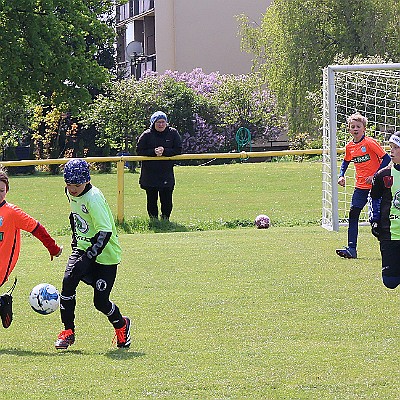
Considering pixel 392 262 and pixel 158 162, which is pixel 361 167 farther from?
pixel 158 162

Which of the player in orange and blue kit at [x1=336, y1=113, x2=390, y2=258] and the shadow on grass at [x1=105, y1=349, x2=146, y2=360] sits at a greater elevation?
the player in orange and blue kit at [x1=336, y1=113, x2=390, y2=258]

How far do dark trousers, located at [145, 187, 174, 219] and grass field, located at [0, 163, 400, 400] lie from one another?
929 mm

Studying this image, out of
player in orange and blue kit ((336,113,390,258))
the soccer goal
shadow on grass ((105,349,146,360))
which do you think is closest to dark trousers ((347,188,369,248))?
player in orange and blue kit ((336,113,390,258))

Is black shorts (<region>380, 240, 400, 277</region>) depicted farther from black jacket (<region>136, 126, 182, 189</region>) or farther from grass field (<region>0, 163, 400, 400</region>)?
black jacket (<region>136, 126, 182, 189</region>)

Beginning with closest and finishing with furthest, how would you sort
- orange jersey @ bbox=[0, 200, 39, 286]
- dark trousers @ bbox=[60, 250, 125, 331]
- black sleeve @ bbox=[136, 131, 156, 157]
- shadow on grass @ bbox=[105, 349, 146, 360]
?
shadow on grass @ bbox=[105, 349, 146, 360] → dark trousers @ bbox=[60, 250, 125, 331] → orange jersey @ bbox=[0, 200, 39, 286] → black sleeve @ bbox=[136, 131, 156, 157]

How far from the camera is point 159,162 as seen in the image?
15.6 meters

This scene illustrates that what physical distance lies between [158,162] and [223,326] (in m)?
8.12

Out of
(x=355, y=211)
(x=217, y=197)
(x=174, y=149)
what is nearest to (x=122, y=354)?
(x=355, y=211)

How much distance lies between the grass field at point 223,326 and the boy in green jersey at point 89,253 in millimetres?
210

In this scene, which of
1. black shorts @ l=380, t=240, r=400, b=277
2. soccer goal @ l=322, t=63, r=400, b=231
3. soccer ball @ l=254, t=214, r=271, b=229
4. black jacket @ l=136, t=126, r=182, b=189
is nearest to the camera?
black shorts @ l=380, t=240, r=400, b=277

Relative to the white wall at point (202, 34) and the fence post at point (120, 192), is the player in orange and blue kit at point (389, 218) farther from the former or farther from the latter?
the white wall at point (202, 34)

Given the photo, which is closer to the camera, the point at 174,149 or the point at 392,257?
the point at 392,257

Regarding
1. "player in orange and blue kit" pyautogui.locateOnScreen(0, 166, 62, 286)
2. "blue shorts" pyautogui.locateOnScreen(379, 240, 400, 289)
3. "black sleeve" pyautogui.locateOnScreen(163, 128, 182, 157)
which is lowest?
"blue shorts" pyautogui.locateOnScreen(379, 240, 400, 289)

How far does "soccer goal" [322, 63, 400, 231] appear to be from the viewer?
15.0 metres
